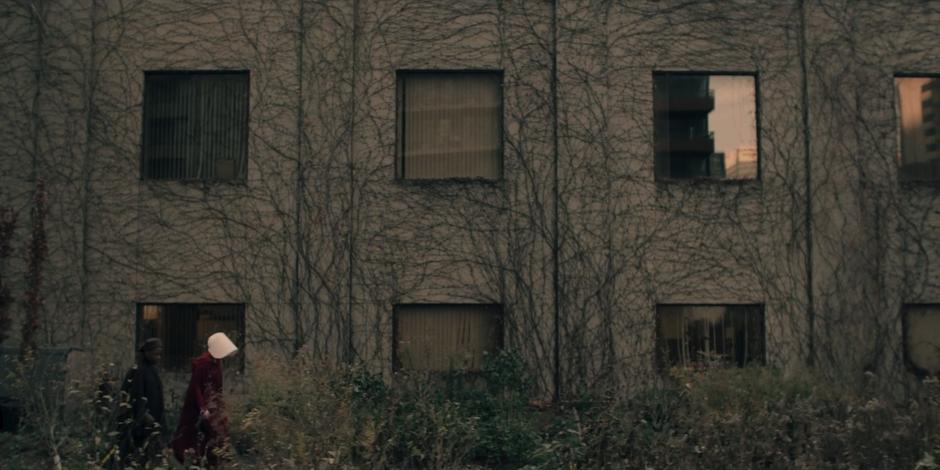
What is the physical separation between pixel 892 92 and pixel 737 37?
2632 millimetres

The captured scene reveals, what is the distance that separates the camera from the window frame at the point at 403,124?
47.4ft

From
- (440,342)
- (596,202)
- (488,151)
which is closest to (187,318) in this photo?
(440,342)

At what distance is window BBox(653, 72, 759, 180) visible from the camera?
48.1ft

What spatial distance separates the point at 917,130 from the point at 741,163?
9.53ft

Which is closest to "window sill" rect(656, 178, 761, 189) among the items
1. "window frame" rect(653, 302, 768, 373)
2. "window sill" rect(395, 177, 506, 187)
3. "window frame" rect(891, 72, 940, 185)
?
"window frame" rect(653, 302, 768, 373)

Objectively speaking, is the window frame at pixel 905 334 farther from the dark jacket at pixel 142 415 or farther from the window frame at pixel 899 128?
the dark jacket at pixel 142 415

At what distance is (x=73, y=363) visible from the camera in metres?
12.8

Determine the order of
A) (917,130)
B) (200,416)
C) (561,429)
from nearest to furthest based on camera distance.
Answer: (200,416) < (561,429) < (917,130)

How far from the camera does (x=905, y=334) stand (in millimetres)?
14359

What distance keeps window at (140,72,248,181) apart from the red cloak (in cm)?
512

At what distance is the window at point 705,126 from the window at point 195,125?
667 cm

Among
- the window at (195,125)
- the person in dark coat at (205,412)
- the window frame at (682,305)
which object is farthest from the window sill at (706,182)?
the person in dark coat at (205,412)

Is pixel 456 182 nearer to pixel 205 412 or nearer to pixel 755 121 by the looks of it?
pixel 755 121

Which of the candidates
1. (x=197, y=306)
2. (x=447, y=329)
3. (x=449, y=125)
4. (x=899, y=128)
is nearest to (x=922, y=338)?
(x=899, y=128)
